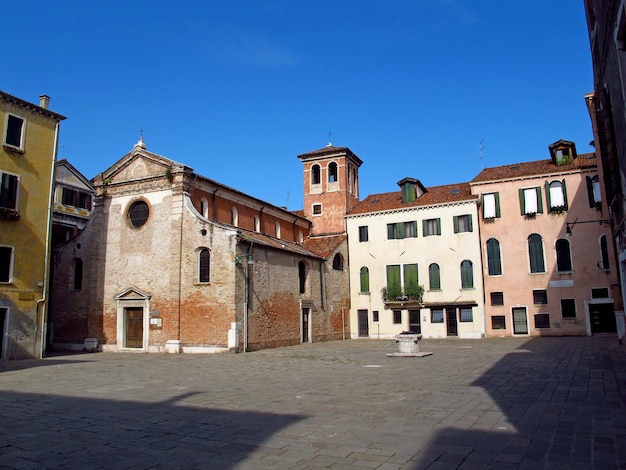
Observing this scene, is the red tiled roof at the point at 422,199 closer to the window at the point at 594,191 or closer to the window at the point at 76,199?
the window at the point at 594,191

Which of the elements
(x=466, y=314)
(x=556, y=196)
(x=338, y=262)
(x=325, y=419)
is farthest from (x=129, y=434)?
(x=556, y=196)

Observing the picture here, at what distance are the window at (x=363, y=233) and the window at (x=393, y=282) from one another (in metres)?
2.84

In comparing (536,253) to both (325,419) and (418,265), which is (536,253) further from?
(325,419)

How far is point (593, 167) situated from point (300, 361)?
2272 cm

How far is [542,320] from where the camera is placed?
99.8 ft

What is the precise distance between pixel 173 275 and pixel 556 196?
78.0ft

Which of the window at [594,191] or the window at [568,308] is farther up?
the window at [594,191]

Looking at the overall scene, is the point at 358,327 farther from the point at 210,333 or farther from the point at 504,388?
the point at 504,388

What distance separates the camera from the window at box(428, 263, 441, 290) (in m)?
33.2

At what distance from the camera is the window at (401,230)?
Result: 34.5 meters

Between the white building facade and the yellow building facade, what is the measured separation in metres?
20.5

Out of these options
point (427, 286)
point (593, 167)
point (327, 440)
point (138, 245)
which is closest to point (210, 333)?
point (138, 245)

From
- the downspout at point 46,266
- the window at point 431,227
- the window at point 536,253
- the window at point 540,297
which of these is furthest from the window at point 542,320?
the downspout at point 46,266

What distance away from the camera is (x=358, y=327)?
116 feet
